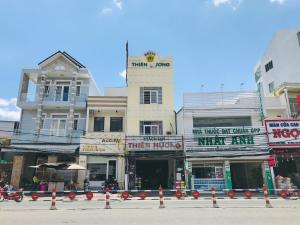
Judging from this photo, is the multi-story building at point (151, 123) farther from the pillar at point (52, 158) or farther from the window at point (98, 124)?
the pillar at point (52, 158)

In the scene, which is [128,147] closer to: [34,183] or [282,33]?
[34,183]

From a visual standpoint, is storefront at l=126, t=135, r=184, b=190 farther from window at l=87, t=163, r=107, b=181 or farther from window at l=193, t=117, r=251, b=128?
window at l=87, t=163, r=107, b=181

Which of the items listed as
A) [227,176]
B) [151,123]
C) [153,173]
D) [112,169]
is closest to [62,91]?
[112,169]

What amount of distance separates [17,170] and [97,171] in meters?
6.72

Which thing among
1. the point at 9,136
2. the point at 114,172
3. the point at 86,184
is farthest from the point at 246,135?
the point at 9,136

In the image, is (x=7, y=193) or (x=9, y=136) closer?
(x=7, y=193)

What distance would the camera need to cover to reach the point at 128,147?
23.4 m

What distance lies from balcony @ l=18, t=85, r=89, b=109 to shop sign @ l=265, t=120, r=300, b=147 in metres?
16.7

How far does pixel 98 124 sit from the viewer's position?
26031 millimetres

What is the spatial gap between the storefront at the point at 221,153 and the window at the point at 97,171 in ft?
24.6

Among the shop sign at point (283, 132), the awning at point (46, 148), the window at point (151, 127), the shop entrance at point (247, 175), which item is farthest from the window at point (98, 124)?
the shop sign at point (283, 132)

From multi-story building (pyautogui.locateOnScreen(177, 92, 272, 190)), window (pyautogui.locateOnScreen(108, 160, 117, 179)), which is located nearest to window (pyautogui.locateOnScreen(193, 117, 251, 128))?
multi-story building (pyautogui.locateOnScreen(177, 92, 272, 190))

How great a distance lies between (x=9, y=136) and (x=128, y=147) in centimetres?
1126

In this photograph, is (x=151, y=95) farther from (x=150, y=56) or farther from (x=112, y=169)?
(x=112, y=169)
